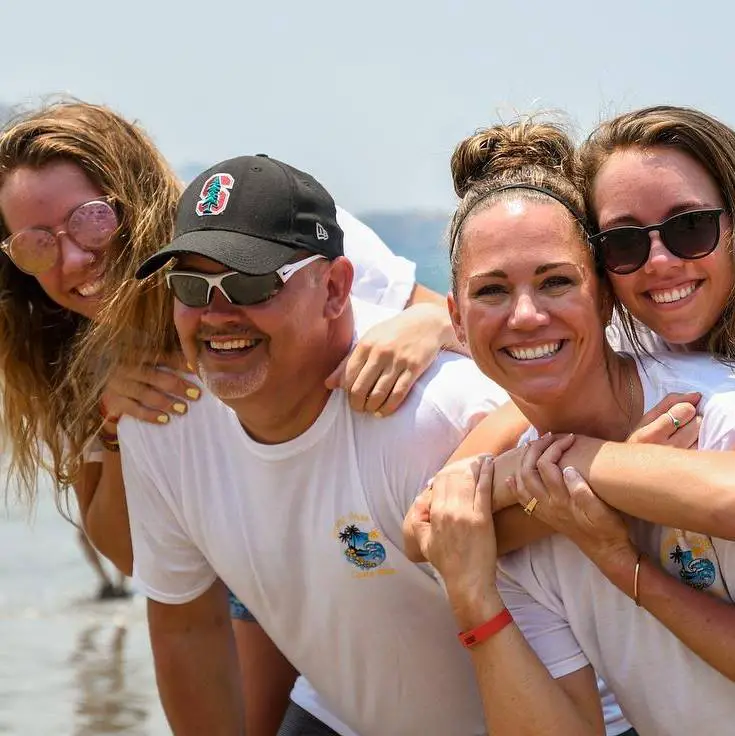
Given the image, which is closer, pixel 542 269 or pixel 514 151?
Answer: pixel 542 269

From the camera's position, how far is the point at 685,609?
255cm

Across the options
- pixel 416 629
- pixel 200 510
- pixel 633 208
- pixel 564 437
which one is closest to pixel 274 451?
pixel 200 510

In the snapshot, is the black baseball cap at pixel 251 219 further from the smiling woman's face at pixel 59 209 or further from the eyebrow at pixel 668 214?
A: the eyebrow at pixel 668 214

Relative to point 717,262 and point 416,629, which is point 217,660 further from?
point 717,262

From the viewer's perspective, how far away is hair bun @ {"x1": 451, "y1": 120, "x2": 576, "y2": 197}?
2.96 m

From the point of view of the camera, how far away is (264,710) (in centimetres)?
412

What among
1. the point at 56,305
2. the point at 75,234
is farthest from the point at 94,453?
the point at 75,234

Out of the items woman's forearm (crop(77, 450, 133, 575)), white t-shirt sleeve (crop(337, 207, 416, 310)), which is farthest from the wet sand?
white t-shirt sleeve (crop(337, 207, 416, 310))

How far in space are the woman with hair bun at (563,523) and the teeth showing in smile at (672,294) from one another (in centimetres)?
13

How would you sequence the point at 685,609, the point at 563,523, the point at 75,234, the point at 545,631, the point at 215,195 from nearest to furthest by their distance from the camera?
the point at 685,609 < the point at 563,523 < the point at 545,631 < the point at 215,195 < the point at 75,234

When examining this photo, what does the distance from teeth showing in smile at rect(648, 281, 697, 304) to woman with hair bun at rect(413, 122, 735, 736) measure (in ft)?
0.42

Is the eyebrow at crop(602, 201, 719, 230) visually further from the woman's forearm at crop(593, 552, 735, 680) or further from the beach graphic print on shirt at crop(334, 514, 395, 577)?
the beach graphic print on shirt at crop(334, 514, 395, 577)

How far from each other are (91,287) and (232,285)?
69 centimetres

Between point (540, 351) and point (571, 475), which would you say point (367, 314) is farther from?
point (571, 475)
